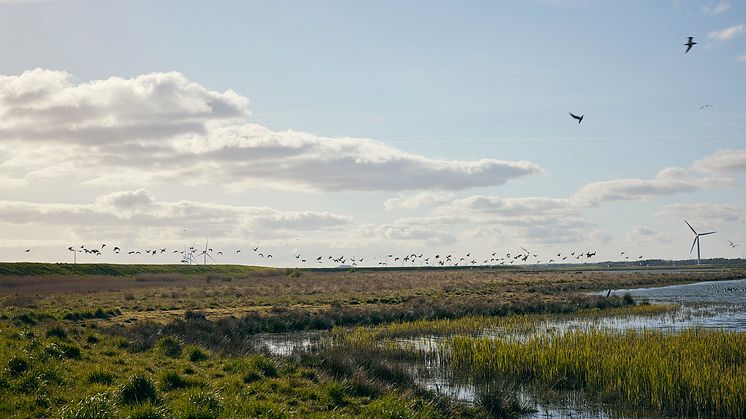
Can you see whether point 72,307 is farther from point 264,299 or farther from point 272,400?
point 272,400

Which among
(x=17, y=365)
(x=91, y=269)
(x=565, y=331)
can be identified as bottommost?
(x=565, y=331)

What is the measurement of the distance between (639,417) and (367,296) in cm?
3911

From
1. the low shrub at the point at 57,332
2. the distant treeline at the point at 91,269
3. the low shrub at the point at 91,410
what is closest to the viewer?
the low shrub at the point at 91,410

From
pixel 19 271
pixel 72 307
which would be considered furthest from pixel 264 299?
pixel 19 271

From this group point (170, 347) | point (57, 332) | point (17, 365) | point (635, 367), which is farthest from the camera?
point (57, 332)

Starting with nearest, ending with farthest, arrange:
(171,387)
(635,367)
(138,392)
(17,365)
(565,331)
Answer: (138,392) < (171,387) < (17,365) < (635,367) < (565,331)

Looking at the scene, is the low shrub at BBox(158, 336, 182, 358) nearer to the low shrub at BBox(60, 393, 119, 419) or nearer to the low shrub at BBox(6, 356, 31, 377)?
the low shrub at BBox(6, 356, 31, 377)

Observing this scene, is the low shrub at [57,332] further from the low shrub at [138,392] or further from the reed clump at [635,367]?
the reed clump at [635,367]

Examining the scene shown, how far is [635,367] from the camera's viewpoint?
799 inches

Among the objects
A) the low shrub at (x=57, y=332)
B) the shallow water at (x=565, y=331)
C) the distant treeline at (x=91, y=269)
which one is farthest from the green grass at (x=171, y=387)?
the distant treeline at (x=91, y=269)

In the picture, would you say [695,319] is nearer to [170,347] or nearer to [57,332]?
[170,347]

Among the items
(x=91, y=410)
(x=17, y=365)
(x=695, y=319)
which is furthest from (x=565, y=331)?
(x=91, y=410)

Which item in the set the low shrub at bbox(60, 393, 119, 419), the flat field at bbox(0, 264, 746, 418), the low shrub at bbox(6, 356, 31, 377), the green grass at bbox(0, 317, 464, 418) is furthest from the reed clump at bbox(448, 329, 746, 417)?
the low shrub at bbox(6, 356, 31, 377)

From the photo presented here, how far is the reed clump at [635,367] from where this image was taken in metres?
18.2
